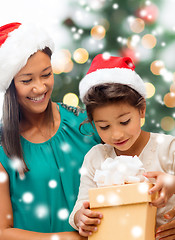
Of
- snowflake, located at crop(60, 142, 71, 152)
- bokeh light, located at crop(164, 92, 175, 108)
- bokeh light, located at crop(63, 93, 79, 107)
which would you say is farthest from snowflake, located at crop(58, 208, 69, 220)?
bokeh light, located at crop(164, 92, 175, 108)

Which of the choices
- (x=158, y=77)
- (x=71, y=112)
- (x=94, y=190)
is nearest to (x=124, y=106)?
(x=94, y=190)

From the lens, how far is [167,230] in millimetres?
1021

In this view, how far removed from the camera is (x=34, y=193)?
1.41m

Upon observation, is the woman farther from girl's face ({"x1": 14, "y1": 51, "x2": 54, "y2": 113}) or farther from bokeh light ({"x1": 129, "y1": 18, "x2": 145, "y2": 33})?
bokeh light ({"x1": 129, "y1": 18, "x2": 145, "y2": 33})

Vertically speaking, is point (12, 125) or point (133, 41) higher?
point (133, 41)

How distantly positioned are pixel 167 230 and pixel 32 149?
24.3 inches

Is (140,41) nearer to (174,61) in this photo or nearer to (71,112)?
(174,61)

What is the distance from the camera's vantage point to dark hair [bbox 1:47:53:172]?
4.57 feet

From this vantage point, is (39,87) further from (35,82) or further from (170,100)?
(170,100)

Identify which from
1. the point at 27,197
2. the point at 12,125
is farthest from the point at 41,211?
the point at 12,125

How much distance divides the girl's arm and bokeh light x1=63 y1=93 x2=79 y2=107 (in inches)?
20.8

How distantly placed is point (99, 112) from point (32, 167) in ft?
1.41

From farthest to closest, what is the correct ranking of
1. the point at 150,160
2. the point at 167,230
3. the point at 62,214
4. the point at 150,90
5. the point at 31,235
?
the point at 150,90, the point at 62,214, the point at 31,235, the point at 150,160, the point at 167,230

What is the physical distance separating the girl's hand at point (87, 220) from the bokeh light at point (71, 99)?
85 cm
